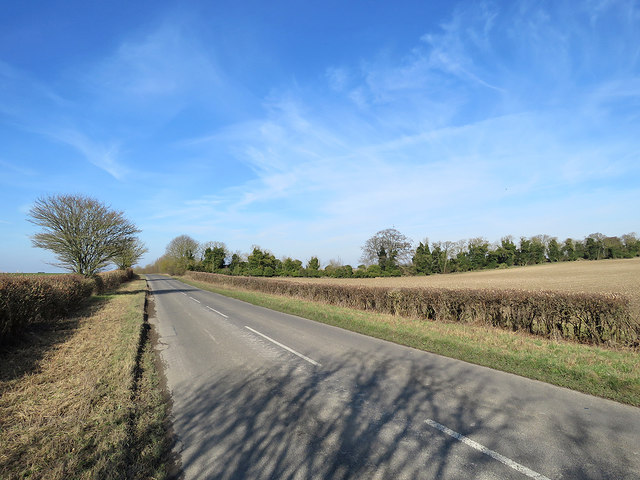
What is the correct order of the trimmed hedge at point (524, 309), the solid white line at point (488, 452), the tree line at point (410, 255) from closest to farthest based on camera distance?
the solid white line at point (488, 452) → the trimmed hedge at point (524, 309) → the tree line at point (410, 255)

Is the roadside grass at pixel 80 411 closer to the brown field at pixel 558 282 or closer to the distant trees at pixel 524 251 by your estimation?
the brown field at pixel 558 282

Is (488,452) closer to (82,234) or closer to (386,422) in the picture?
(386,422)

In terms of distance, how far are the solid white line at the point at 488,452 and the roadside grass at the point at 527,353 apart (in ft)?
9.80

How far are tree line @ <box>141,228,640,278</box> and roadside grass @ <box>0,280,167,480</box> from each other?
50.3 meters

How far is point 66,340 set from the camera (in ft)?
30.4

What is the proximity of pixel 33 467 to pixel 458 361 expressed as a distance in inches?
282

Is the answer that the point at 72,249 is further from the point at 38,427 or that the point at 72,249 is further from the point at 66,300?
the point at 38,427

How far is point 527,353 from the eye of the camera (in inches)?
289

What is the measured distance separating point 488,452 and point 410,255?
2456 inches

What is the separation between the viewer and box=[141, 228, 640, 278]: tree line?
59.4 metres

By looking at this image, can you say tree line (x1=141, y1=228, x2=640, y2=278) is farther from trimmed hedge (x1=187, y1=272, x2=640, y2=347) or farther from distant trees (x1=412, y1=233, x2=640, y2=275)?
trimmed hedge (x1=187, y1=272, x2=640, y2=347)

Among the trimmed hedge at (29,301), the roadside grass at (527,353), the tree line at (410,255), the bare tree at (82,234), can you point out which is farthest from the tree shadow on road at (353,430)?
the tree line at (410,255)

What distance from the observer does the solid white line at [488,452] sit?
3.03m

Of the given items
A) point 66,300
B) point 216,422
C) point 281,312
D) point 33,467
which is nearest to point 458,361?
point 216,422
